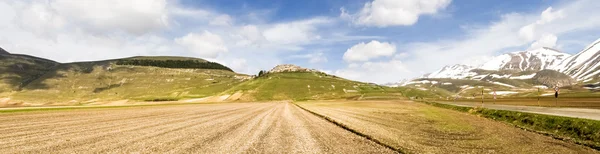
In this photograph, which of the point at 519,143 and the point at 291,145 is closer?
the point at 291,145

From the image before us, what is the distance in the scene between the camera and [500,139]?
20.1m

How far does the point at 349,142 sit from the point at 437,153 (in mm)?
4929

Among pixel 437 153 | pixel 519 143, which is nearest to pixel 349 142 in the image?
pixel 437 153

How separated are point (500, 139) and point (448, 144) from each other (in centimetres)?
492

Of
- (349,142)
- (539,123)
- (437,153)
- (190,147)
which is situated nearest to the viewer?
(437,153)

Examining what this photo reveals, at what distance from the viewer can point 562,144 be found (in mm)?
18531

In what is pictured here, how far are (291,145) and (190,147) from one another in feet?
16.1

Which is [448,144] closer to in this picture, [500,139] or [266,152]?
[500,139]

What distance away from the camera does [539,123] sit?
29250mm

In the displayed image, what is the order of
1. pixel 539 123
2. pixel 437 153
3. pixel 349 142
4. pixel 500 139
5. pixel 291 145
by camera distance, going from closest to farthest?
pixel 437 153 → pixel 291 145 → pixel 349 142 → pixel 500 139 → pixel 539 123

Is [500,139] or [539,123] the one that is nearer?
[500,139]

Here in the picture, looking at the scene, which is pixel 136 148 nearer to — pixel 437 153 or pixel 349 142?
pixel 349 142

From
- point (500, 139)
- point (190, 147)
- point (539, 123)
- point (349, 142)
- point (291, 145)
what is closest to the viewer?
point (190, 147)

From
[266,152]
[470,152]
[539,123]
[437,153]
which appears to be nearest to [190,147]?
[266,152]
